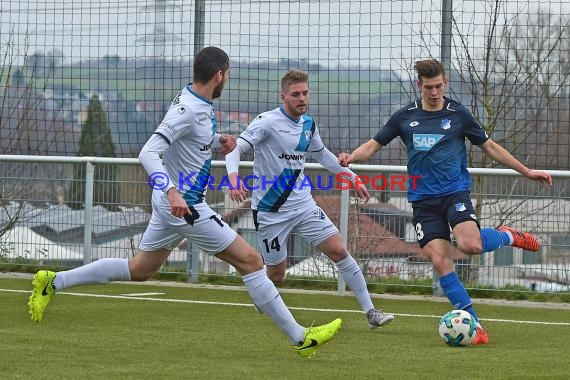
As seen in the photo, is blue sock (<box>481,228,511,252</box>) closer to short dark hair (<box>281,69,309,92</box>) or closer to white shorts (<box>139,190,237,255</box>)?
short dark hair (<box>281,69,309,92</box>)

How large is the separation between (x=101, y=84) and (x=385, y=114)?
3463 mm

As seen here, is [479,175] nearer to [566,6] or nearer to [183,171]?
[566,6]

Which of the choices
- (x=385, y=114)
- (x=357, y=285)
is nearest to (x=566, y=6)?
(x=385, y=114)

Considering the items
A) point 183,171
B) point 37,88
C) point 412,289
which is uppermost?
point 37,88

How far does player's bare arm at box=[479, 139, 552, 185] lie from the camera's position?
9086 millimetres

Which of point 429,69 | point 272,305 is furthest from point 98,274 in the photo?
point 429,69

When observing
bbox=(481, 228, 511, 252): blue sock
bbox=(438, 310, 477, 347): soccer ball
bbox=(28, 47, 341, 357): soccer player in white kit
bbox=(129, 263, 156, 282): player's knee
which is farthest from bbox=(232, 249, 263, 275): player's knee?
bbox=(481, 228, 511, 252): blue sock

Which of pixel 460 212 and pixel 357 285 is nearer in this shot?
pixel 460 212

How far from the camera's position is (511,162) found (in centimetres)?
908

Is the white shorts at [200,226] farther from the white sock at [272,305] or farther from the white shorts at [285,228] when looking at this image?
the white shorts at [285,228]

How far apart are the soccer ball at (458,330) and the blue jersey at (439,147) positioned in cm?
106

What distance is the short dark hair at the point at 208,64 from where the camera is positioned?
25.1 ft

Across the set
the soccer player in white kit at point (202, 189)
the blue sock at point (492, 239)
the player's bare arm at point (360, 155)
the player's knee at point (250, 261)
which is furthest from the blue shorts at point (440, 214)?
the player's knee at point (250, 261)

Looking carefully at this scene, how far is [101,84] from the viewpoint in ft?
47.9
